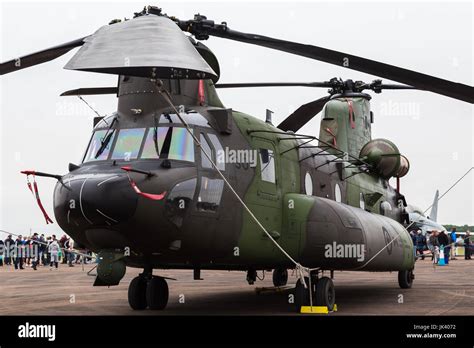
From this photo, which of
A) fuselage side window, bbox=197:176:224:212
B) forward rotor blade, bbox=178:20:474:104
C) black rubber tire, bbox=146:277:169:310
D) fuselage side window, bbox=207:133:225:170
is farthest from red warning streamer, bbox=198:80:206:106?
black rubber tire, bbox=146:277:169:310

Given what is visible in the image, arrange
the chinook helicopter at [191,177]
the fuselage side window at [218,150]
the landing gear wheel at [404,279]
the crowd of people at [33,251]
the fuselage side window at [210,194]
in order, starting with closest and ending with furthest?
the chinook helicopter at [191,177], the fuselage side window at [210,194], the fuselage side window at [218,150], the landing gear wheel at [404,279], the crowd of people at [33,251]

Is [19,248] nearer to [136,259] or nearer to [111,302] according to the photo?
[111,302]

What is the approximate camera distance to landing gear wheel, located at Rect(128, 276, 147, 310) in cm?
1240

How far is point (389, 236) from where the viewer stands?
1503 centimetres

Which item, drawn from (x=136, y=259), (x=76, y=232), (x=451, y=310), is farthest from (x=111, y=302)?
(x=451, y=310)

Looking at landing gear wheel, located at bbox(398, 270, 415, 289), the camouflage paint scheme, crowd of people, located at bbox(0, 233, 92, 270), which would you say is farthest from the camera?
crowd of people, located at bbox(0, 233, 92, 270)

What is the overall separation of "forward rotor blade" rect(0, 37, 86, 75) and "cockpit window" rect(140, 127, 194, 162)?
1922 millimetres

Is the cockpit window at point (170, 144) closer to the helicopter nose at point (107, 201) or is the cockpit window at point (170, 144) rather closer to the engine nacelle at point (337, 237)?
the helicopter nose at point (107, 201)

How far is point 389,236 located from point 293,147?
3.70 meters

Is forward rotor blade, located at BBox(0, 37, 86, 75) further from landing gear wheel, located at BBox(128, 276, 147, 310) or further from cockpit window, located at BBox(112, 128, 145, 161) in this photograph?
landing gear wheel, located at BBox(128, 276, 147, 310)

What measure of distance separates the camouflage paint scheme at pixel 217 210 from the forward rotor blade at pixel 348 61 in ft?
3.65

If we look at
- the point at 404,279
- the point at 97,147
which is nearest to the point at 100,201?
the point at 97,147

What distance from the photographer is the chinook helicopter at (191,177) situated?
8.75 m

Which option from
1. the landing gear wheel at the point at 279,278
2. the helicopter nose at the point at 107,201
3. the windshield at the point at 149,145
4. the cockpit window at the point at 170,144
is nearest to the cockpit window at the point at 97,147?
the windshield at the point at 149,145
